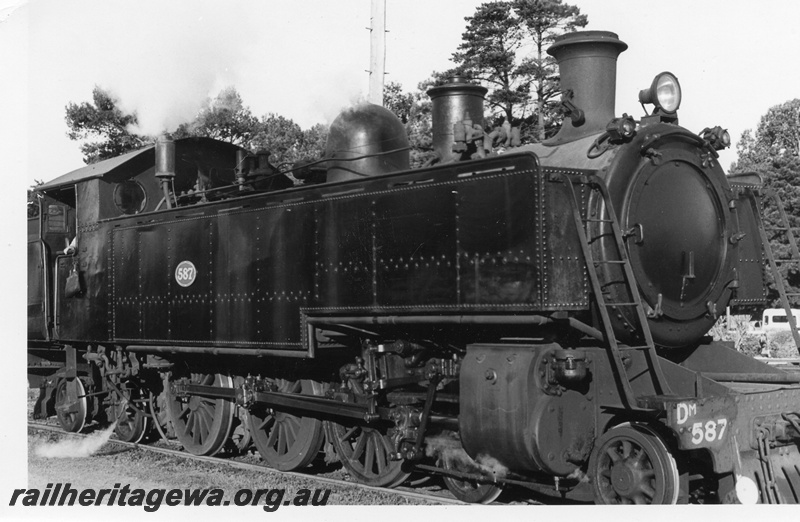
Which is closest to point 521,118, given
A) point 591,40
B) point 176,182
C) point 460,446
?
point 176,182

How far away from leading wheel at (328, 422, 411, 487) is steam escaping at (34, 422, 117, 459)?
337 cm

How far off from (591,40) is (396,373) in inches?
116

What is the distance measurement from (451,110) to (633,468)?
321cm

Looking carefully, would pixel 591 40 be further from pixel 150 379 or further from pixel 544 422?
pixel 150 379

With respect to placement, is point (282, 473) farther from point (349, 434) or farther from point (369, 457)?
point (369, 457)

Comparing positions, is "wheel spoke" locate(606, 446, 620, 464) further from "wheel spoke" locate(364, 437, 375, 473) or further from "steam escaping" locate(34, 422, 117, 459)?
"steam escaping" locate(34, 422, 117, 459)

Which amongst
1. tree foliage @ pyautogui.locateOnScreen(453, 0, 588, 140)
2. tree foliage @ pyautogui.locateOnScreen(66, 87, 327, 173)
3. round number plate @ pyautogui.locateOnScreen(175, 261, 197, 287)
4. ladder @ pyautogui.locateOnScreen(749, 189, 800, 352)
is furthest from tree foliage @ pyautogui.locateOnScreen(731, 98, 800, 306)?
round number plate @ pyautogui.locateOnScreen(175, 261, 197, 287)

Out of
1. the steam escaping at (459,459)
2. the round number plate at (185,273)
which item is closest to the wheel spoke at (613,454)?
the steam escaping at (459,459)

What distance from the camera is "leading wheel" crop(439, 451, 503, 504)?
19.9 feet

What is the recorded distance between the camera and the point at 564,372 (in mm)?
5344

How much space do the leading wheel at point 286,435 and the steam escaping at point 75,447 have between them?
7.45 ft

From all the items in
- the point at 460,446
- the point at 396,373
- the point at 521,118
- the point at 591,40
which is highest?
the point at 521,118

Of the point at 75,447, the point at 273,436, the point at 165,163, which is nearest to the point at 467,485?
the point at 273,436

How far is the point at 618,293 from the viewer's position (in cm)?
561
